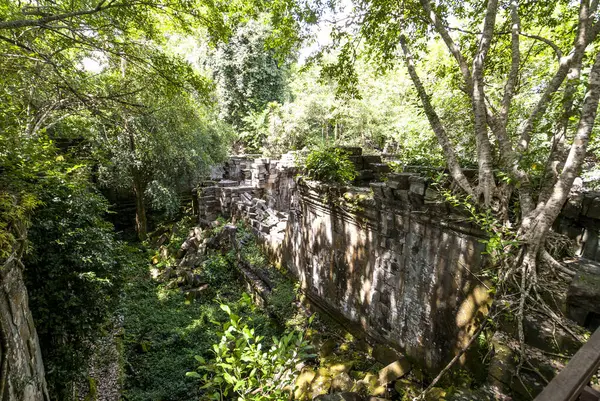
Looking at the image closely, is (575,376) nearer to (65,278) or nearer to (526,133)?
(526,133)

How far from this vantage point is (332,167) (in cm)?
655

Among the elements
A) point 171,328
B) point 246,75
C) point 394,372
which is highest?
point 246,75

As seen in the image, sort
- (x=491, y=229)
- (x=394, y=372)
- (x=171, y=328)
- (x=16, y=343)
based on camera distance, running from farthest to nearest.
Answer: (x=171, y=328)
(x=394, y=372)
(x=491, y=229)
(x=16, y=343)

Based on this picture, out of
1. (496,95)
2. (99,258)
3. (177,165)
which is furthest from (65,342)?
(496,95)

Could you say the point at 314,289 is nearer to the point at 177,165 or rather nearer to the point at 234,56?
the point at 177,165

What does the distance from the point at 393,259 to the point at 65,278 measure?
550 cm

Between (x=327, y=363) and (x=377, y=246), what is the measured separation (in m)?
2.26

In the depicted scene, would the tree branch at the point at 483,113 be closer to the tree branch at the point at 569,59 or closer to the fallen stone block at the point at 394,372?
the tree branch at the point at 569,59

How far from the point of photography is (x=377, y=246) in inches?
219

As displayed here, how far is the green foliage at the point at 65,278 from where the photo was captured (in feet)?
15.1

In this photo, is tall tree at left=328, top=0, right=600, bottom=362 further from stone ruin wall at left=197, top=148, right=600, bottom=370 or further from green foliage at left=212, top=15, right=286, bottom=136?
green foliage at left=212, top=15, right=286, bottom=136

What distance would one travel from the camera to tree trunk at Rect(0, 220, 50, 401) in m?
2.79

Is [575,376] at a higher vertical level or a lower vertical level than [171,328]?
higher

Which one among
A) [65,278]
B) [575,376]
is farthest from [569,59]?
[65,278]
